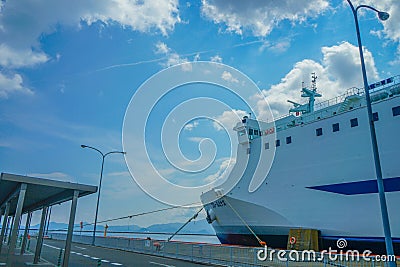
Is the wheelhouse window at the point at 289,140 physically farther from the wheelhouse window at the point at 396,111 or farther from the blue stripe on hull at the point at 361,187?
the wheelhouse window at the point at 396,111

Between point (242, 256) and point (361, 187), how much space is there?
8952mm

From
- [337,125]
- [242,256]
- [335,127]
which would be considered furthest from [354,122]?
[242,256]

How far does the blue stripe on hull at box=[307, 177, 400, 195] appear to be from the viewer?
15906 millimetres

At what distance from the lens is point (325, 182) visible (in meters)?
18.6

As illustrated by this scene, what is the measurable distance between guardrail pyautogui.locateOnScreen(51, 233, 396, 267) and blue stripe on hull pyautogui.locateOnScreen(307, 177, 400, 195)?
317 inches

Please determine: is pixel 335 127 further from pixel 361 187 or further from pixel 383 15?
pixel 383 15

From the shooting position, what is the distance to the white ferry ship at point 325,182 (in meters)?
16.5

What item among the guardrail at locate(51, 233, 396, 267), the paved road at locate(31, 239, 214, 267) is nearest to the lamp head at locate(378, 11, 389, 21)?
the guardrail at locate(51, 233, 396, 267)

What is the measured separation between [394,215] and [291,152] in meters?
7.40

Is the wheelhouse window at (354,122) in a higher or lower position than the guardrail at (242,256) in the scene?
higher

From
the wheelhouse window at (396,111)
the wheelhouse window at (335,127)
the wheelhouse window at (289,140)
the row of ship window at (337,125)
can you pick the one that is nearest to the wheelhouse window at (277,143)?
the row of ship window at (337,125)

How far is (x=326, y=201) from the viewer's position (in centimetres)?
1822

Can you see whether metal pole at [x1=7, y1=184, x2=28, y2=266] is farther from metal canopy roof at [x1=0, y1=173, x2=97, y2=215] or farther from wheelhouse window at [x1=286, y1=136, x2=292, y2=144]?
wheelhouse window at [x1=286, y1=136, x2=292, y2=144]

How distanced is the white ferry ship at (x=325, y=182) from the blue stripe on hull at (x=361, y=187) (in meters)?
0.05
